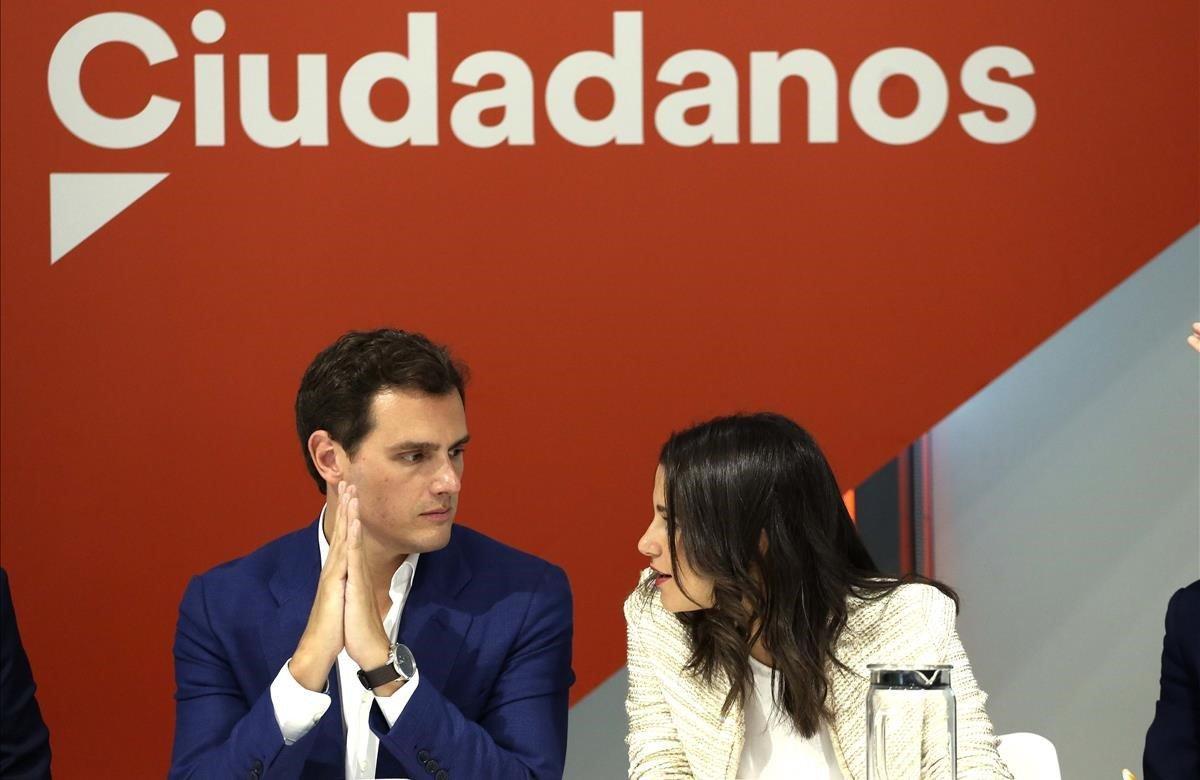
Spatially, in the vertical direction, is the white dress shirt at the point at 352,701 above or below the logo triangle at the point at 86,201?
below

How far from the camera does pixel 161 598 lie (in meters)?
3.92

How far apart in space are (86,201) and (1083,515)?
8.57 feet

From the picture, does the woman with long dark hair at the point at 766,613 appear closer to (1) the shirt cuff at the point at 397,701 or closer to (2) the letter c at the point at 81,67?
(1) the shirt cuff at the point at 397,701

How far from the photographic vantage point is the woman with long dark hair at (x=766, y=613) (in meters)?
2.62

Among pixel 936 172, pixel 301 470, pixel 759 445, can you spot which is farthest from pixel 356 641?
pixel 936 172

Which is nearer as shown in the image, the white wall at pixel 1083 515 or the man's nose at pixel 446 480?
the man's nose at pixel 446 480

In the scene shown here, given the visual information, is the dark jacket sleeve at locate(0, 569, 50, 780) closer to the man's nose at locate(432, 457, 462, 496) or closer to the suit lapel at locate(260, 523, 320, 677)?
the suit lapel at locate(260, 523, 320, 677)

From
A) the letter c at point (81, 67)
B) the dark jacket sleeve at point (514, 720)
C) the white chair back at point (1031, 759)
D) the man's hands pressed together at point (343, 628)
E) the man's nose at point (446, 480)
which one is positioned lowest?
the white chair back at point (1031, 759)

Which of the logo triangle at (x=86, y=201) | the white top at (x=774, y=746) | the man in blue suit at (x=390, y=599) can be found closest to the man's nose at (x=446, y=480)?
the man in blue suit at (x=390, y=599)

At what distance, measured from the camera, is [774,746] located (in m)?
2.71

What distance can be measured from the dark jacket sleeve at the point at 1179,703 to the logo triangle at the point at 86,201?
255 centimetres

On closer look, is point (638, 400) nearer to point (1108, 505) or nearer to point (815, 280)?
point (815, 280)

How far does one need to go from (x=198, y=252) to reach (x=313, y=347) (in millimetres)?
367

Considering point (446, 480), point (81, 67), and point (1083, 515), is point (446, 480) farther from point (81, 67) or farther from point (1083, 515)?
point (1083, 515)
